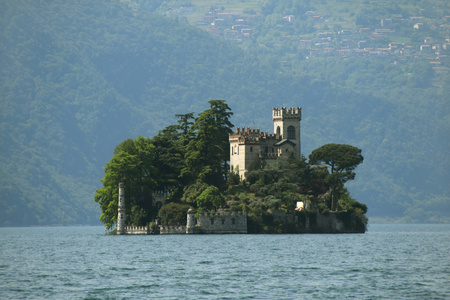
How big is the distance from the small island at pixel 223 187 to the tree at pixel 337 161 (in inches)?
5.3

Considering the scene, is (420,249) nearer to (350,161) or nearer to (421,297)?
(350,161)

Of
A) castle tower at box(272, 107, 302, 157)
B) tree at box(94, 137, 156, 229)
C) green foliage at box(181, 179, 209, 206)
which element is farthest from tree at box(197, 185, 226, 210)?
castle tower at box(272, 107, 302, 157)

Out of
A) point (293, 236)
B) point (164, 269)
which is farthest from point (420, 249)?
point (164, 269)

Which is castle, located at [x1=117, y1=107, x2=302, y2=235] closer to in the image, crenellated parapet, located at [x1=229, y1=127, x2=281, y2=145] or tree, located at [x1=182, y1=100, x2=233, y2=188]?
crenellated parapet, located at [x1=229, y1=127, x2=281, y2=145]

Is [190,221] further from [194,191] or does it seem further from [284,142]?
[284,142]

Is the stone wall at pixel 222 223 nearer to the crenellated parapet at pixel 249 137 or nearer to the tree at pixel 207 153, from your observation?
the tree at pixel 207 153

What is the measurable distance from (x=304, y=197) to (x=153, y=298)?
67574 millimetres

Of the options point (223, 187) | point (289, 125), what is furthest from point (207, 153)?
point (289, 125)

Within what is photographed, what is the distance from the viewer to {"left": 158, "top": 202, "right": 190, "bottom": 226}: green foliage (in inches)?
4732

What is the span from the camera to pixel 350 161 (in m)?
126

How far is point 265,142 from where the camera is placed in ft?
440

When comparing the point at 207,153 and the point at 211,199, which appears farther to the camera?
the point at 207,153

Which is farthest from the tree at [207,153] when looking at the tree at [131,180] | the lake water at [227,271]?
the lake water at [227,271]

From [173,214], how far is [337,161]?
24149 millimetres
